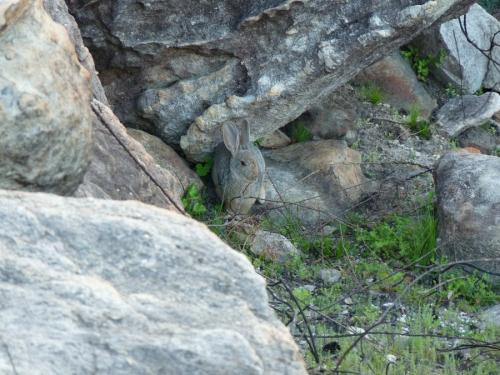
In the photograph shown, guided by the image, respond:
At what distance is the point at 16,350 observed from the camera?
9.34 feet

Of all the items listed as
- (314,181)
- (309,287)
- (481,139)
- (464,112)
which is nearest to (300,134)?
(314,181)

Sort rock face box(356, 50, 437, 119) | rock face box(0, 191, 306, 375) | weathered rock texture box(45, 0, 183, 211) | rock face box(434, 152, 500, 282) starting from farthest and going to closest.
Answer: rock face box(356, 50, 437, 119), rock face box(434, 152, 500, 282), weathered rock texture box(45, 0, 183, 211), rock face box(0, 191, 306, 375)

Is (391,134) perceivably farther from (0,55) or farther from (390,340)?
(0,55)

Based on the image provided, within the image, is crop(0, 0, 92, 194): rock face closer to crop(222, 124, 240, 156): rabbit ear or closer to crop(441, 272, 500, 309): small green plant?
crop(441, 272, 500, 309): small green plant

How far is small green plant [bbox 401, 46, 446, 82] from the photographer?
9156 millimetres

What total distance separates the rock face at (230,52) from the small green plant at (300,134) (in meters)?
0.63

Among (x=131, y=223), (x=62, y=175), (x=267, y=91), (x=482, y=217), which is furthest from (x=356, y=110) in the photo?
(x=131, y=223)

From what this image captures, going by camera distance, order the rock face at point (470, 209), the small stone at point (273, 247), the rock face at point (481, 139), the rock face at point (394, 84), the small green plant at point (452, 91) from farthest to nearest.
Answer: the small green plant at point (452, 91) → the rock face at point (394, 84) → the rock face at point (481, 139) → the small stone at point (273, 247) → the rock face at point (470, 209)

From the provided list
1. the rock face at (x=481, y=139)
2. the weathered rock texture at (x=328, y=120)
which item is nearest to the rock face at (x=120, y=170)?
the weathered rock texture at (x=328, y=120)

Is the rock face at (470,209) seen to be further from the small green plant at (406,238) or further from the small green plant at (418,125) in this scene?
the small green plant at (418,125)

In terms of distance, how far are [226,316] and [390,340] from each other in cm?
237

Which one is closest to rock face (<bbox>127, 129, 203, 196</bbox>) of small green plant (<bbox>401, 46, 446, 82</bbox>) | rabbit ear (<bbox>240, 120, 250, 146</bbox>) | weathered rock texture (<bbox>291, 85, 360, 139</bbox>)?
rabbit ear (<bbox>240, 120, 250, 146</bbox>)

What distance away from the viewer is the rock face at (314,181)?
7.35 m

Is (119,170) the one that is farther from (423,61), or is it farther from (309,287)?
(423,61)
